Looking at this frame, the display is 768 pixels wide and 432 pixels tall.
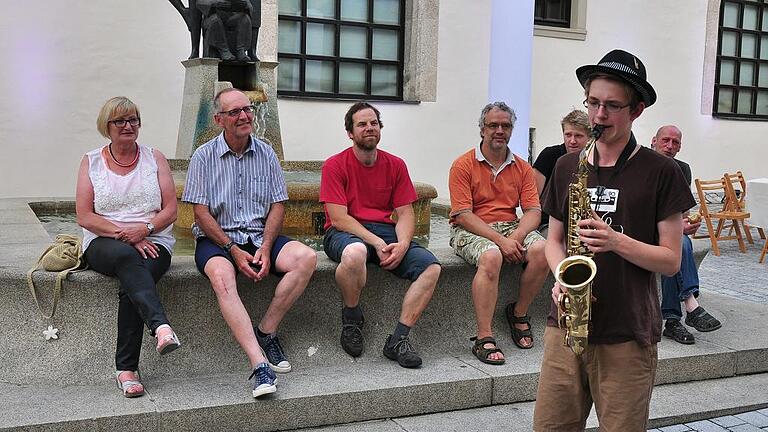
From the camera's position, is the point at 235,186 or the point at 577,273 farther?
the point at 235,186

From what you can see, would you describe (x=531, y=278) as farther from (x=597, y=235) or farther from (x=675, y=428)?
(x=597, y=235)

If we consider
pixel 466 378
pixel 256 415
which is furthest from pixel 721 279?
pixel 256 415

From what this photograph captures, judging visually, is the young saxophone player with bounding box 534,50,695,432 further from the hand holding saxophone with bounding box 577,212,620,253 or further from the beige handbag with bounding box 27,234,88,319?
the beige handbag with bounding box 27,234,88,319

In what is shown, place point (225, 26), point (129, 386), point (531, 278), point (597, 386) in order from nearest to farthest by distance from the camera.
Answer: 1. point (597, 386)
2. point (129, 386)
3. point (531, 278)
4. point (225, 26)

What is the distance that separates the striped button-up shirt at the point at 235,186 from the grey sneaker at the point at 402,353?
0.85 m

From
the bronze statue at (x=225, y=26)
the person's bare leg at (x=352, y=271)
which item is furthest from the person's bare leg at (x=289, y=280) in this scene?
the bronze statue at (x=225, y=26)

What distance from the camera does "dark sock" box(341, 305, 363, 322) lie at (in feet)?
15.8

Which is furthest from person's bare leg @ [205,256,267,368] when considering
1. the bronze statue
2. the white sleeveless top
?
the bronze statue

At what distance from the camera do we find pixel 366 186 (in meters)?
5.11

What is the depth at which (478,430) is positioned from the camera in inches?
169

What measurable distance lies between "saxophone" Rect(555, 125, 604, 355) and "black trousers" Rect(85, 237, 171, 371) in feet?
6.42

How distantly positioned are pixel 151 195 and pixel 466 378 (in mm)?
1770

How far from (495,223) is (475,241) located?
0.92 ft

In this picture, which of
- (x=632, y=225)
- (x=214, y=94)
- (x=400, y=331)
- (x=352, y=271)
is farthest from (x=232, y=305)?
(x=214, y=94)
